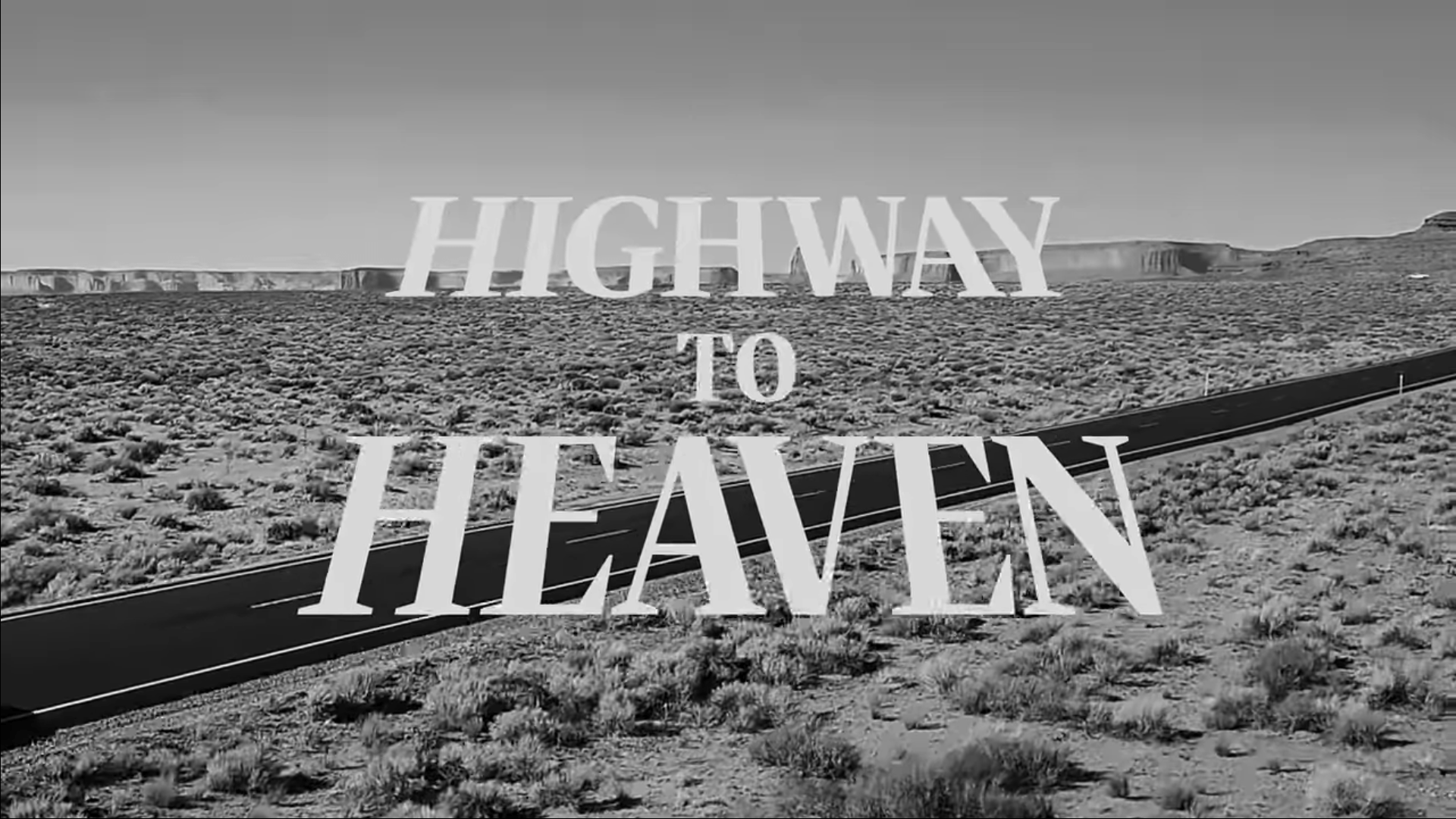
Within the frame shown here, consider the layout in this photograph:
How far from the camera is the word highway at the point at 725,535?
65.8 feet

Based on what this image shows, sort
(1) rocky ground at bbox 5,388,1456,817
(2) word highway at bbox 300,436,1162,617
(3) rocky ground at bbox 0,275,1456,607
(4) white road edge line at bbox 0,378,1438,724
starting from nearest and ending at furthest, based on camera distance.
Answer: (1) rocky ground at bbox 5,388,1456,817 → (4) white road edge line at bbox 0,378,1438,724 → (2) word highway at bbox 300,436,1162,617 → (3) rocky ground at bbox 0,275,1456,607

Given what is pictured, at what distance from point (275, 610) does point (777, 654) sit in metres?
8.05

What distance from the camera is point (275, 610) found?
64.7 ft

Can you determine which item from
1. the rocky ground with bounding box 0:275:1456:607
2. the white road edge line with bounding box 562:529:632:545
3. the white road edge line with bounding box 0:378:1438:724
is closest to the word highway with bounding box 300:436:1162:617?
the white road edge line with bounding box 0:378:1438:724

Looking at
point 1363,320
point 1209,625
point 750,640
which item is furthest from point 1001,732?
point 1363,320

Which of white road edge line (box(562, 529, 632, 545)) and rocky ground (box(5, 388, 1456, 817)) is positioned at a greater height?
white road edge line (box(562, 529, 632, 545))

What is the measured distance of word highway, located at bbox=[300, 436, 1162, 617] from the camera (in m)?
20.1

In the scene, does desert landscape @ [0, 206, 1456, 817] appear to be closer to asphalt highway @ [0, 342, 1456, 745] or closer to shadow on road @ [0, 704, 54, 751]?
shadow on road @ [0, 704, 54, 751]

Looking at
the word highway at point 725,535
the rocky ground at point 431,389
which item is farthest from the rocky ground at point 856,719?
the rocky ground at point 431,389

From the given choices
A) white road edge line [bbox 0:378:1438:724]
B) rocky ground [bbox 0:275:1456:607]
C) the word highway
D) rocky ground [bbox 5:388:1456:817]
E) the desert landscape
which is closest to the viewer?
rocky ground [bbox 5:388:1456:817]

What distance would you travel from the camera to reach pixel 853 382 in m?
58.2

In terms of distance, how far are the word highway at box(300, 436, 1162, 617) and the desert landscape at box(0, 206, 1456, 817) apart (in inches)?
20.0

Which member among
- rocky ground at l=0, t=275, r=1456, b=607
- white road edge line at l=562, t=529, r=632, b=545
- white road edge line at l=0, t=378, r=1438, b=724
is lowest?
white road edge line at l=0, t=378, r=1438, b=724

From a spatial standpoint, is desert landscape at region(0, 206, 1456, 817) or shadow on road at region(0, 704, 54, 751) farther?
shadow on road at region(0, 704, 54, 751)
